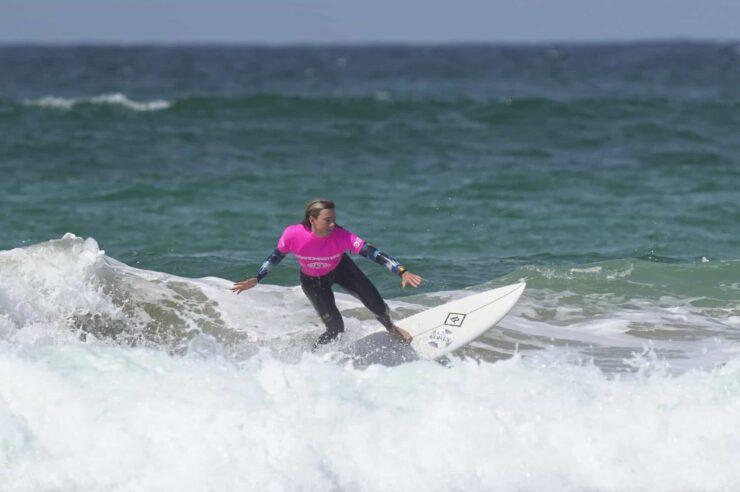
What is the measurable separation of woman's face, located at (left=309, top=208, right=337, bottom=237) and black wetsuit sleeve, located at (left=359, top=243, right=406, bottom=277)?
315 millimetres

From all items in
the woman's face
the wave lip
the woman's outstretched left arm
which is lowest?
the wave lip

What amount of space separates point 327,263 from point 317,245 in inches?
7.7

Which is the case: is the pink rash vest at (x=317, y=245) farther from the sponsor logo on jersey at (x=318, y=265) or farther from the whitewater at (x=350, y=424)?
the whitewater at (x=350, y=424)

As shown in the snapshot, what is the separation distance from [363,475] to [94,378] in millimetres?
2013

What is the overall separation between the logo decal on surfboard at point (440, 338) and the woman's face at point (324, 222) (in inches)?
52.7

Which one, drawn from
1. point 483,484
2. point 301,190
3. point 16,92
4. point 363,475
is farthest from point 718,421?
point 16,92

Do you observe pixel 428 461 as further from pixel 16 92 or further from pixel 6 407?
pixel 16 92

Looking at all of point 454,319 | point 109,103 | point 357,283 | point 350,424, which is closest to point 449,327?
point 454,319

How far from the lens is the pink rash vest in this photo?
916cm

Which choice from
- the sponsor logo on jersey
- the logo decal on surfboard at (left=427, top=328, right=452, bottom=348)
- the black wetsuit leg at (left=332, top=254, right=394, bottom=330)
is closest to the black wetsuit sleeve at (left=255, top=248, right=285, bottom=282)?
the sponsor logo on jersey

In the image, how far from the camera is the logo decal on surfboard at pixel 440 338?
31.4 feet

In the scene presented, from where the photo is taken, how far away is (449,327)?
9688mm

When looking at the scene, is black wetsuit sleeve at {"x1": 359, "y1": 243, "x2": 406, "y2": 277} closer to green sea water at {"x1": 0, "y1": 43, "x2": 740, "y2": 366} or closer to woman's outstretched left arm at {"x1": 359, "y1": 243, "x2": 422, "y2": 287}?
woman's outstretched left arm at {"x1": 359, "y1": 243, "x2": 422, "y2": 287}

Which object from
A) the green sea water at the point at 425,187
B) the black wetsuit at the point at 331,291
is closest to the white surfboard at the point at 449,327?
the black wetsuit at the point at 331,291
